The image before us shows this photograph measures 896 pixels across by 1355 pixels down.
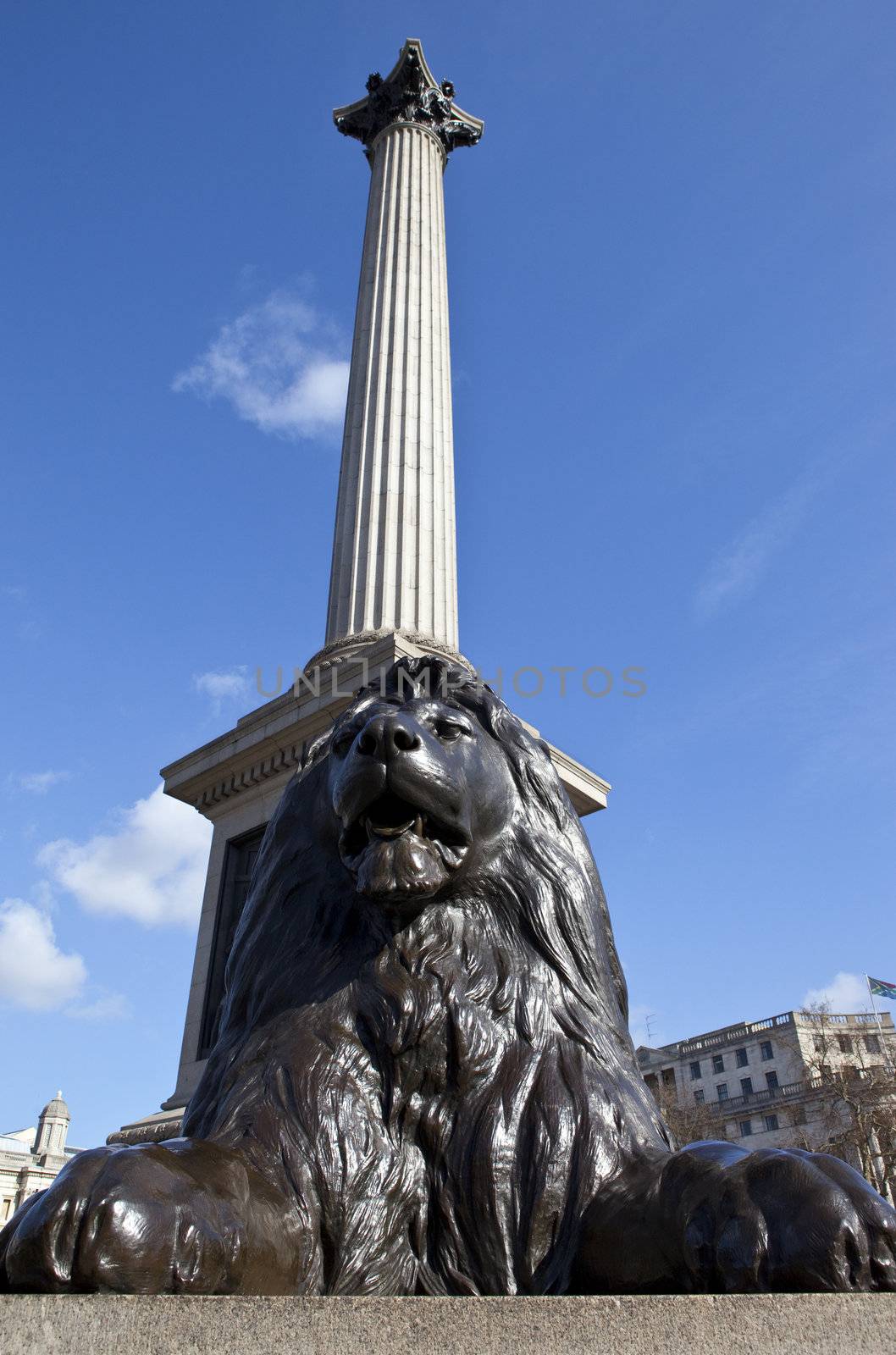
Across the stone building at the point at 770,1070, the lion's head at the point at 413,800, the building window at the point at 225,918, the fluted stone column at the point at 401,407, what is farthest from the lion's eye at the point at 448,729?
the stone building at the point at 770,1070

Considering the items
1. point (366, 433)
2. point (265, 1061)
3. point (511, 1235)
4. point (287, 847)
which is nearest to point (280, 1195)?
point (265, 1061)

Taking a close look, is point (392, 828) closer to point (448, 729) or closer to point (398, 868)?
point (398, 868)

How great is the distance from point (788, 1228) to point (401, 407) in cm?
1141

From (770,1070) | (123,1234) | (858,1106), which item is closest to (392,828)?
(123,1234)

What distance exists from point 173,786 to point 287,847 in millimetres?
6499

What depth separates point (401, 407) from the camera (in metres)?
12.2

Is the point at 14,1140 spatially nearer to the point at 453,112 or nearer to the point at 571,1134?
the point at 453,112

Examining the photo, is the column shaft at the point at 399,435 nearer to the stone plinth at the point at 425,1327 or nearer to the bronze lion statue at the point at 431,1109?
the bronze lion statue at the point at 431,1109

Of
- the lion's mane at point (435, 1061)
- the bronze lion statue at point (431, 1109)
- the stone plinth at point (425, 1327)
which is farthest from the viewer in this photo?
the lion's mane at point (435, 1061)

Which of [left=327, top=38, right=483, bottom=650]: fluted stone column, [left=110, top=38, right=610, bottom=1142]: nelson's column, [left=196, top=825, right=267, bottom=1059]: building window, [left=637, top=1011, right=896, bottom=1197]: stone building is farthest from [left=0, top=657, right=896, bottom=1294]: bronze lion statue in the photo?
[left=637, top=1011, right=896, bottom=1197]: stone building

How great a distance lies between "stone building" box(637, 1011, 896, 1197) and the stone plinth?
36.7 m

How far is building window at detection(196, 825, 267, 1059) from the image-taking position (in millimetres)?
7535

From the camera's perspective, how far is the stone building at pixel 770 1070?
40.0 metres

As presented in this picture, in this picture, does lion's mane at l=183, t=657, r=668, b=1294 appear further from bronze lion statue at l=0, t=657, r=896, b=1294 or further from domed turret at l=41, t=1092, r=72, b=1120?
domed turret at l=41, t=1092, r=72, b=1120
